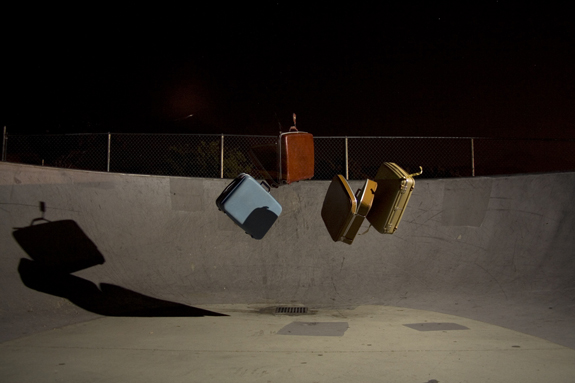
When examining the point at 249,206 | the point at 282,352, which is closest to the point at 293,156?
the point at 249,206

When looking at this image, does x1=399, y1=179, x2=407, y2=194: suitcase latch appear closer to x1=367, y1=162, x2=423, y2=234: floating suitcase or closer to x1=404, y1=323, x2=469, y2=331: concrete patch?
x1=367, y1=162, x2=423, y2=234: floating suitcase

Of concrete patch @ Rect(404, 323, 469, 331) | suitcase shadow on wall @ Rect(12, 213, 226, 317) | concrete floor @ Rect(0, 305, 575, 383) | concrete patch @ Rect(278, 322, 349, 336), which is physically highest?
suitcase shadow on wall @ Rect(12, 213, 226, 317)

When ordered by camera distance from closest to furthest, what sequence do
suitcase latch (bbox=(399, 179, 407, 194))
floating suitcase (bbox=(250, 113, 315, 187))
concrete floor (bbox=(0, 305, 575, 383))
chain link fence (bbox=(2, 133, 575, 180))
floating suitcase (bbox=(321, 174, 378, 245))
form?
concrete floor (bbox=(0, 305, 575, 383))
suitcase latch (bbox=(399, 179, 407, 194))
floating suitcase (bbox=(321, 174, 378, 245))
floating suitcase (bbox=(250, 113, 315, 187))
chain link fence (bbox=(2, 133, 575, 180))

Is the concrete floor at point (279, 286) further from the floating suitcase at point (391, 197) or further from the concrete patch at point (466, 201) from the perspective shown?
the floating suitcase at point (391, 197)

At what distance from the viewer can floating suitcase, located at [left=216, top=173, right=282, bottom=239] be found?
3.40 metres

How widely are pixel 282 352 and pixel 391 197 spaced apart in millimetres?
1684

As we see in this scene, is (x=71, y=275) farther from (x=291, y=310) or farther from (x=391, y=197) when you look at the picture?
(x=391, y=197)

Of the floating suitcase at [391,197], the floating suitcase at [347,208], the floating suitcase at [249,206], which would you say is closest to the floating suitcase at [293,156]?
the floating suitcase at [249,206]

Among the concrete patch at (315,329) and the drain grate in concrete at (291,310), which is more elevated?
the concrete patch at (315,329)

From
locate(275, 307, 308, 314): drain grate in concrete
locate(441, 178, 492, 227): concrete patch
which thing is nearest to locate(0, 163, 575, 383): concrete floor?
locate(441, 178, 492, 227): concrete patch

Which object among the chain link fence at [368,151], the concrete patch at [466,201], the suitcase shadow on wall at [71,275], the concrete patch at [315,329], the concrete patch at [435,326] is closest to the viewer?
the concrete patch at [315,329]

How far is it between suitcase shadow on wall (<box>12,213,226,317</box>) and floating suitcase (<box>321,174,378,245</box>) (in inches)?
86.5

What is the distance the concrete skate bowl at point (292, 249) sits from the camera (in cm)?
470

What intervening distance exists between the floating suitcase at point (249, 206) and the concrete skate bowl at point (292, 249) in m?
1.91
